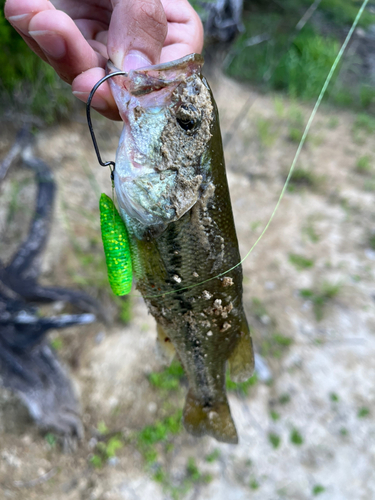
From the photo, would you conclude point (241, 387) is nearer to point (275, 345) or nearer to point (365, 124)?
point (275, 345)

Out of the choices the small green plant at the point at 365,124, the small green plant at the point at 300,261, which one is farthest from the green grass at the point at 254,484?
the small green plant at the point at 365,124

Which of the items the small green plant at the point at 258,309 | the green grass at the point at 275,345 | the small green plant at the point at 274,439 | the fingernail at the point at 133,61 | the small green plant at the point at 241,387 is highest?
the fingernail at the point at 133,61

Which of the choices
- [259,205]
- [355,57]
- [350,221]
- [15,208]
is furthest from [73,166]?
[355,57]

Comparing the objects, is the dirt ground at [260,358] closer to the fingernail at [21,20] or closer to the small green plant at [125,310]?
the small green plant at [125,310]

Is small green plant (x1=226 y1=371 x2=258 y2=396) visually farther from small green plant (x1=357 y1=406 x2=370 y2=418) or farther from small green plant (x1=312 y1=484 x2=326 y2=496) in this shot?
small green plant (x1=357 y1=406 x2=370 y2=418)

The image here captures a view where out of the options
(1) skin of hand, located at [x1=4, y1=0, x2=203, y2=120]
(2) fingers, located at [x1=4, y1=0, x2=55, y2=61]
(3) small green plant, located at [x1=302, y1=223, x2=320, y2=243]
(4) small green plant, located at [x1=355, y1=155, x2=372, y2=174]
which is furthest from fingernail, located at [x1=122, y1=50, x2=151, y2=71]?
(4) small green plant, located at [x1=355, y1=155, x2=372, y2=174]

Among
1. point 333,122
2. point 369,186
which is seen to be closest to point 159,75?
point 369,186
